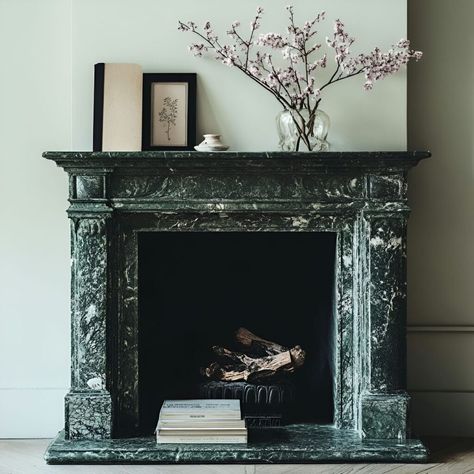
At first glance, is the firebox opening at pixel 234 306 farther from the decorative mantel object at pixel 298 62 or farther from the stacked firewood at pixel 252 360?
the decorative mantel object at pixel 298 62

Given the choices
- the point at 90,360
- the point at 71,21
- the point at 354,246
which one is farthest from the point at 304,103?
the point at 90,360

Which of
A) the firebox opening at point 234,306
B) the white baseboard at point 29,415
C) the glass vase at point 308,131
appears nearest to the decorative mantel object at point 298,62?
the glass vase at point 308,131

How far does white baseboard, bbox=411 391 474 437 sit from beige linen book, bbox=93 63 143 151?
60.2 inches

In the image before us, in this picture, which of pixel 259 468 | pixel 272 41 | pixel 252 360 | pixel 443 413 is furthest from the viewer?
pixel 443 413

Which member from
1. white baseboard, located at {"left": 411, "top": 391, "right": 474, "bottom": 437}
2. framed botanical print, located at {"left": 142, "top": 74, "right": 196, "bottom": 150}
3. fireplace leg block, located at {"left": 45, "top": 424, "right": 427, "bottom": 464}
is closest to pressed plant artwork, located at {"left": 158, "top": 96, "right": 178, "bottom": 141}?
framed botanical print, located at {"left": 142, "top": 74, "right": 196, "bottom": 150}

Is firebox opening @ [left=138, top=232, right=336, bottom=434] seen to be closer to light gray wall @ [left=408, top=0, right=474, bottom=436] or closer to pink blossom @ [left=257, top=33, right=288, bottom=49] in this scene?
light gray wall @ [left=408, top=0, right=474, bottom=436]

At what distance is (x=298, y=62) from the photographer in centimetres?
308

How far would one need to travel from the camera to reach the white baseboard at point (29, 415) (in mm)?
3305

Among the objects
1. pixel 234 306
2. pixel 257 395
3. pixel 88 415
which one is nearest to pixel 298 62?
pixel 234 306

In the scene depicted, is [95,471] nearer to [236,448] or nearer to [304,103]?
[236,448]

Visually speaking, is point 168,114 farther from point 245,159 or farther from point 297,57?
→ point 297,57

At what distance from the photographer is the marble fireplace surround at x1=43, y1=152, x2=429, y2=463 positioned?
290 cm

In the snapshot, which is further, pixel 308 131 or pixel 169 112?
pixel 169 112

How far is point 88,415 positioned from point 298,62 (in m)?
1.50
